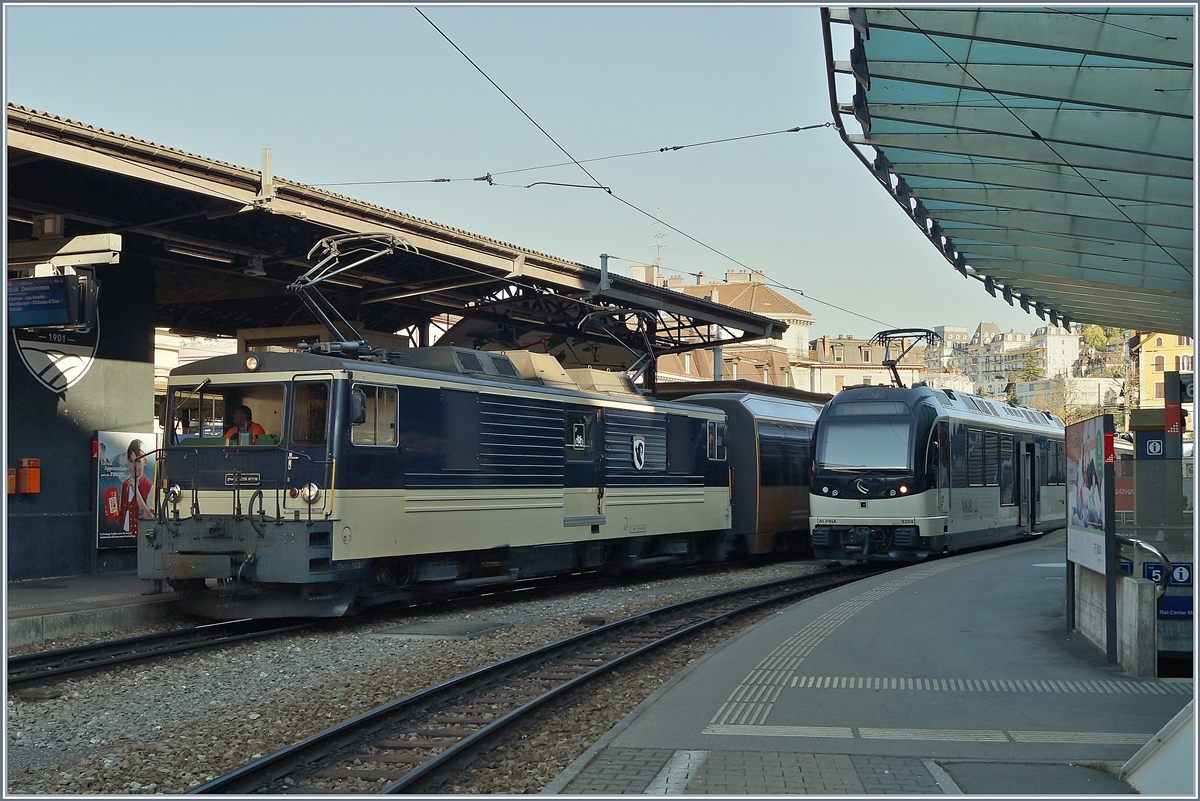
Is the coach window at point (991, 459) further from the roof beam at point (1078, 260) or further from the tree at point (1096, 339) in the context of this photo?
the tree at point (1096, 339)

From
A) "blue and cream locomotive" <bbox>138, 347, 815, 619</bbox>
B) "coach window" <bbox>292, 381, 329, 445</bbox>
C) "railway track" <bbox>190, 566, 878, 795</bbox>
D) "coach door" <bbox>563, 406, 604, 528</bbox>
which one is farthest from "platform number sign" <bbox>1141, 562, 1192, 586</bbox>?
"coach door" <bbox>563, 406, 604, 528</bbox>

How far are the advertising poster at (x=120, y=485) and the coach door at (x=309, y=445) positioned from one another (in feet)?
14.9

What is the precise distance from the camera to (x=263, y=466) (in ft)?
39.7

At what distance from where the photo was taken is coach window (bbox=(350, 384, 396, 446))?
1237cm

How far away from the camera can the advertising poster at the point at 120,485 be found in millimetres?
15797

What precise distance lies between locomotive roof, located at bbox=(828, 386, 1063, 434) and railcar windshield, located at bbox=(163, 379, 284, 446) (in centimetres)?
1088

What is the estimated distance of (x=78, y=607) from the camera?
12359 mm

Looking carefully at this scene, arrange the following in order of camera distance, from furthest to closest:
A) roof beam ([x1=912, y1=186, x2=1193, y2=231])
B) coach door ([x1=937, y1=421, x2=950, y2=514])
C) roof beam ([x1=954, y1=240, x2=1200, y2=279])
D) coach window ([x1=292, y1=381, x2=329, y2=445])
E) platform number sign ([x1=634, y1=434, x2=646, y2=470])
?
coach door ([x1=937, y1=421, x2=950, y2=514])
platform number sign ([x1=634, y1=434, x2=646, y2=470])
roof beam ([x1=954, y1=240, x2=1200, y2=279])
roof beam ([x1=912, y1=186, x2=1193, y2=231])
coach window ([x1=292, y1=381, x2=329, y2=445])

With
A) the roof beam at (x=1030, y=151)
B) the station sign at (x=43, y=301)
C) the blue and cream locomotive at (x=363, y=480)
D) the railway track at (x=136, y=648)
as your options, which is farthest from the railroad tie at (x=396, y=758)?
the roof beam at (x=1030, y=151)

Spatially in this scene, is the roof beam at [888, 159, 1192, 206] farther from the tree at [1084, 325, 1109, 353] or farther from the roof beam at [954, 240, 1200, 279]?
the tree at [1084, 325, 1109, 353]

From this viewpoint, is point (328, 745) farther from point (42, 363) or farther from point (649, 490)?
point (649, 490)

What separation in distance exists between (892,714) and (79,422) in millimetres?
12531

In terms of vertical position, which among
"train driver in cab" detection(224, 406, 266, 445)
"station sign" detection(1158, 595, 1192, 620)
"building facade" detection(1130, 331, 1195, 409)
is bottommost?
"station sign" detection(1158, 595, 1192, 620)

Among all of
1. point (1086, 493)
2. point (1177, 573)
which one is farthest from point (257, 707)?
point (1177, 573)
